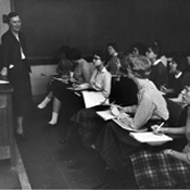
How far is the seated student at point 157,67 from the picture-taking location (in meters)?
3.10

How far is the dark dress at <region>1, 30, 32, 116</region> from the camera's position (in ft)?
8.88

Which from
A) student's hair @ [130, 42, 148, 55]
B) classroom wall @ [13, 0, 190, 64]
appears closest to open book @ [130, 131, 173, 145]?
classroom wall @ [13, 0, 190, 64]

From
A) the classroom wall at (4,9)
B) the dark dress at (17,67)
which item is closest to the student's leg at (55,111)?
the dark dress at (17,67)

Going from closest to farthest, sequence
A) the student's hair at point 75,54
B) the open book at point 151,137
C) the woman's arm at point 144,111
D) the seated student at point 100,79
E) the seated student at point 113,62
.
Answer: the open book at point 151,137
the woman's arm at point 144,111
the seated student at point 100,79
the student's hair at point 75,54
the seated student at point 113,62

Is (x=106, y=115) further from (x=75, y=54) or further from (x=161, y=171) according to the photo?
(x=75, y=54)

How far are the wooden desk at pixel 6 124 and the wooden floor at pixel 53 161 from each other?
0.21m

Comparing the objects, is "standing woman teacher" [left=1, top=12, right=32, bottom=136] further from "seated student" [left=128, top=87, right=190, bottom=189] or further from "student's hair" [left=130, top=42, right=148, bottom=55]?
"seated student" [left=128, top=87, right=190, bottom=189]

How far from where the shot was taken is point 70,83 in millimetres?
3193

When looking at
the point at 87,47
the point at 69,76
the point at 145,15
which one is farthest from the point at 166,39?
the point at 69,76

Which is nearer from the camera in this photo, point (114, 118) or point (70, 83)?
point (114, 118)

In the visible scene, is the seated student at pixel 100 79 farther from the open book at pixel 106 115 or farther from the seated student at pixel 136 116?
the seated student at pixel 136 116

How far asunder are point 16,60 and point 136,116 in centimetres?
129

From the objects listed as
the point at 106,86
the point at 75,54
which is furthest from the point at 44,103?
the point at 106,86

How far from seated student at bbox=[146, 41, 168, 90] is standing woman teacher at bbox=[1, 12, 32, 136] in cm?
119
